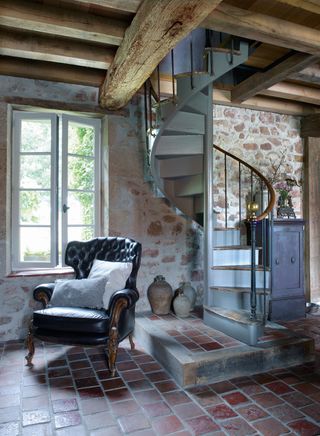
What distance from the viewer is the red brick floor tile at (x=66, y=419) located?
77.7 inches

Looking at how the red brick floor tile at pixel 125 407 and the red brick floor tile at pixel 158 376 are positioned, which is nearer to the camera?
the red brick floor tile at pixel 125 407

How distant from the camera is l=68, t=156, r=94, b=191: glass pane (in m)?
3.80

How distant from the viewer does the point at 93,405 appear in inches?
85.7

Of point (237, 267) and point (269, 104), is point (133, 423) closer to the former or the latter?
point (237, 267)

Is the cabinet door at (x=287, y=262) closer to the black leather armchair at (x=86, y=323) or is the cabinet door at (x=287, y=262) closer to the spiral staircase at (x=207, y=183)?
the spiral staircase at (x=207, y=183)

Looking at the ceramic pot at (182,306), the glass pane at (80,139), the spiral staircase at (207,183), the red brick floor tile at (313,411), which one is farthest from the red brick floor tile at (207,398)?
the glass pane at (80,139)

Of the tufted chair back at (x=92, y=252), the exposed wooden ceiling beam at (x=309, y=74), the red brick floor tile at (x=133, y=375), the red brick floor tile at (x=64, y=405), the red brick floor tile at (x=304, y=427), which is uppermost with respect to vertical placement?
the exposed wooden ceiling beam at (x=309, y=74)

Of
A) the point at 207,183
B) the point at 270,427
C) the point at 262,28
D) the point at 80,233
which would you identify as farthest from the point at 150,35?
the point at 270,427

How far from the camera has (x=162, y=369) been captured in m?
2.73

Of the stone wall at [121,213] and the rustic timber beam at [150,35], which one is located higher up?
the rustic timber beam at [150,35]

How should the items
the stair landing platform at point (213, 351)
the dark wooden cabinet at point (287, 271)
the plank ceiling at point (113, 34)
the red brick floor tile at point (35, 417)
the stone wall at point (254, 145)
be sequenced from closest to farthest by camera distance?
the red brick floor tile at point (35, 417)
the plank ceiling at point (113, 34)
the stair landing platform at point (213, 351)
the dark wooden cabinet at point (287, 271)
the stone wall at point (254, 145)

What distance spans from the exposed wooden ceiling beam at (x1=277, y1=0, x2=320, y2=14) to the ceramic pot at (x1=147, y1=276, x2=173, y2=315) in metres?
2.78

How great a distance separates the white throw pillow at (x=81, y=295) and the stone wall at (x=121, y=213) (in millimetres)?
711

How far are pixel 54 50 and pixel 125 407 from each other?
2.88m
